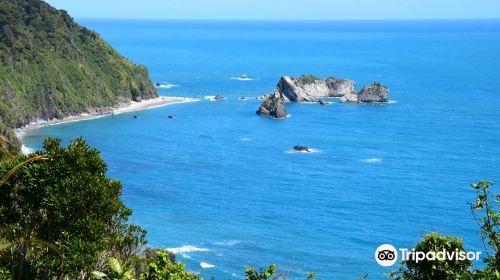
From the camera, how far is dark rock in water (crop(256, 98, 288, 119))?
168000mm

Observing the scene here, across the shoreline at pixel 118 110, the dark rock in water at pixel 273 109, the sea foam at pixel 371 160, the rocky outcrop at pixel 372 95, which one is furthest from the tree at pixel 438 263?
the rocky outcrop at pixel 372 95

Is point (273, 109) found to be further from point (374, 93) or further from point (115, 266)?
point (115, 266)

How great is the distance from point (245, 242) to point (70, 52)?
405 feet

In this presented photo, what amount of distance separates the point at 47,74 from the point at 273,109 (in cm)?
5616

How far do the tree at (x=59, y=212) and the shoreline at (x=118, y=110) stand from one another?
384 ft

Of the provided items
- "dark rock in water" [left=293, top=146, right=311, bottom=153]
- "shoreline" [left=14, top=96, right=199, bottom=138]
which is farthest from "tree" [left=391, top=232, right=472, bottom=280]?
"shoreline" [left=14, top=96, right=199, bottom=138]

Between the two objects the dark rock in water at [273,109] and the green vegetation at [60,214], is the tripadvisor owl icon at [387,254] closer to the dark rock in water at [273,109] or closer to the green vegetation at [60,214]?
the green vegetation at [60,214]

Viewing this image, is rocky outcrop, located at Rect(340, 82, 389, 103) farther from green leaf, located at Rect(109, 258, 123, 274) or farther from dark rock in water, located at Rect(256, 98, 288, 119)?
green leaf, located at Rect(109, 258, 123, 274)

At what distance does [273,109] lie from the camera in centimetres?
16925

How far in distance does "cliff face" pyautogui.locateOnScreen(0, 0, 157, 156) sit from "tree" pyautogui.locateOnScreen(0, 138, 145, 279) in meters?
125

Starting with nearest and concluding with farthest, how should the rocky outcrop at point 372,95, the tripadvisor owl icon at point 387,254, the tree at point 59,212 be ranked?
the tripadvisor owl icon at point 387,254
the tree at point 59,212
the rocky outcrop at point 372,95

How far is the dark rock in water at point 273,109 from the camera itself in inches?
6614

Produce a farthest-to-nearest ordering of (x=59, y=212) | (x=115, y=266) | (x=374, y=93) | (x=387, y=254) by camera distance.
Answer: (x=374, y=93) < (x=59, y=212) < (x=387, y=254) < (x=115, y=266)

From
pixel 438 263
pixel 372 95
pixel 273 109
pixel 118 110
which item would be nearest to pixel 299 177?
pixel 273 109
